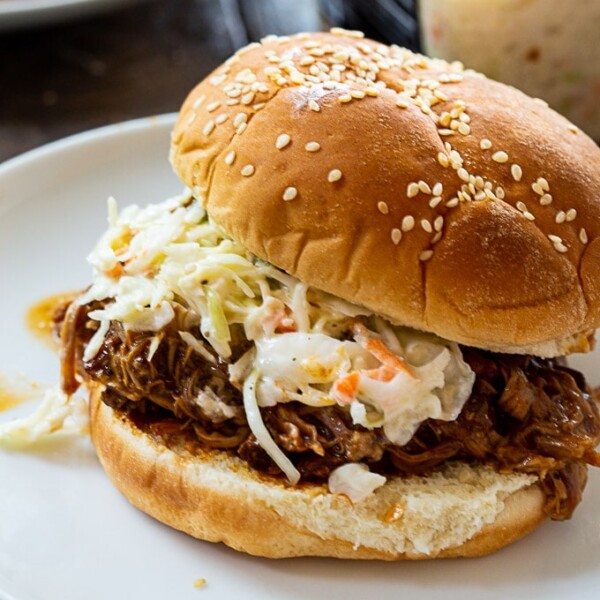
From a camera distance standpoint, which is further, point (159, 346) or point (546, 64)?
point (546, 64)

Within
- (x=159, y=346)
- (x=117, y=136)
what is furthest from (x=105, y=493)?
(x=117, y=136)

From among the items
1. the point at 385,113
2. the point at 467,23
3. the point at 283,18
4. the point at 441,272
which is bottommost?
the point at 283,18

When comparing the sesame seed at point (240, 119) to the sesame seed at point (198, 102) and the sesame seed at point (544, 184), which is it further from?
the sesame seed at point (544, 184)

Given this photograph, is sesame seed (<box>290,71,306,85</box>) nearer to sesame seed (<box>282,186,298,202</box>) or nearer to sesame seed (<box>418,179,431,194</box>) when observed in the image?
sesame seed (<box>282,186,298,202</box>)

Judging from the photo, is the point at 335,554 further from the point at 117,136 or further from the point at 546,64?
the point at 546,64

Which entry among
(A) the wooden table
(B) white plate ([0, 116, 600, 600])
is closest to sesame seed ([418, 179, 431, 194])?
(B) white plate ([0, 116, 600, 600])

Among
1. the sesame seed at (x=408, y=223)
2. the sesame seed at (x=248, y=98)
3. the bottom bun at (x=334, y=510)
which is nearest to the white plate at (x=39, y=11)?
the sesame seed at (x=248, y=98)

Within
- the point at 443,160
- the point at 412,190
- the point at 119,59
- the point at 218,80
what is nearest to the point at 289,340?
the point at 412,190
